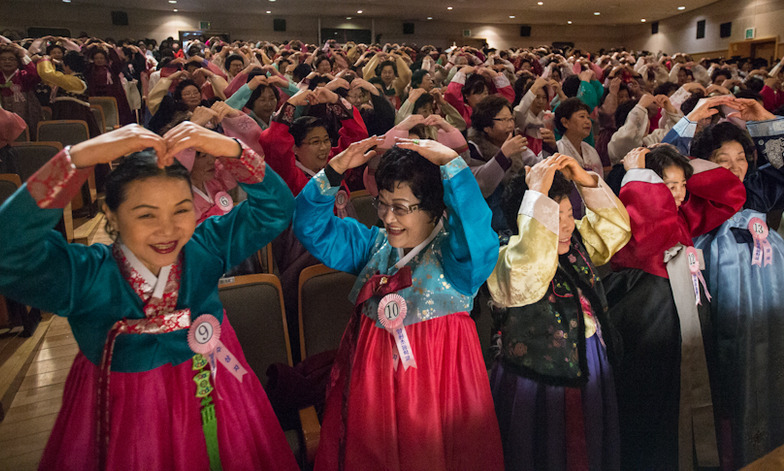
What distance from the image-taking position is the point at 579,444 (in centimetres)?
152

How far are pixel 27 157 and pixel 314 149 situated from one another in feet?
7.20

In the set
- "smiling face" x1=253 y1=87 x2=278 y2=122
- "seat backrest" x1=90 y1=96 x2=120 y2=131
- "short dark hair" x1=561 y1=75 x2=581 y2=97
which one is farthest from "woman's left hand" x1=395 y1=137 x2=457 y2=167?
"seat backrest" x1=90 y1=96 x2=120 y2=131

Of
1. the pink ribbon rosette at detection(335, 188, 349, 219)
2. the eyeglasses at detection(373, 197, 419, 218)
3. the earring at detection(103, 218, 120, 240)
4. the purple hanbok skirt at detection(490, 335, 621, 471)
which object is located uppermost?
the earring at detection(103, 218, 120, 240)

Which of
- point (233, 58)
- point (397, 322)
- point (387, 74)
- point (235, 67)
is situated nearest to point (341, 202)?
point (397, 322)

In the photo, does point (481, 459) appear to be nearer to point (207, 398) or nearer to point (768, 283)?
point (207, 398)

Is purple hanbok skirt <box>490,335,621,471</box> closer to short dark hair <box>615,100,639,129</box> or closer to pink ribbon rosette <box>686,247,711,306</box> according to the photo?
pink ribbon rosette <box>686,247,711,306</box>

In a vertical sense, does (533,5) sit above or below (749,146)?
above

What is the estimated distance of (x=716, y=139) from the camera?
80.2 inches

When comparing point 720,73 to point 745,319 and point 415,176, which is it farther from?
point 415,176

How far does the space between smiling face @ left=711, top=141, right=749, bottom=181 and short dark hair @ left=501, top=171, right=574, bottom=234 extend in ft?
2.68

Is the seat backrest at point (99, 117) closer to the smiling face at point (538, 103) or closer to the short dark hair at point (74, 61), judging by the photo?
the short dark hair at point (74, 61)

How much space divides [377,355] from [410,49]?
10010 mm

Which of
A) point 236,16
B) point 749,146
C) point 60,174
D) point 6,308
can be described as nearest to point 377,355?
point 60,174

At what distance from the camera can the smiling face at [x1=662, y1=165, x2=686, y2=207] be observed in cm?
176
